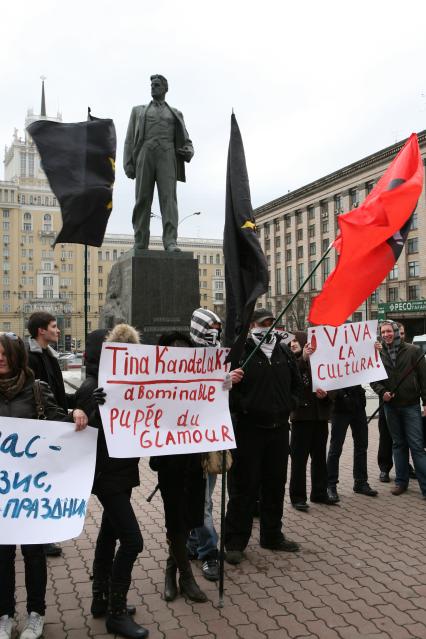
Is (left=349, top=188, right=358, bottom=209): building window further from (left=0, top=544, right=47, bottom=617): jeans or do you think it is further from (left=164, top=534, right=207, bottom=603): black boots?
(left=0, top=544, right=47, bottom=617): jeans

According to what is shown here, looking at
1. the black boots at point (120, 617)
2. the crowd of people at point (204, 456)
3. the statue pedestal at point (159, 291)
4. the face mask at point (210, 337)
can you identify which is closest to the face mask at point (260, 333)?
the crowd of people at point (204, 456)

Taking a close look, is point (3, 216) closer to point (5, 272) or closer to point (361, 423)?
point (5, 272)

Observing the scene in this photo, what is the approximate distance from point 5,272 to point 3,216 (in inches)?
413

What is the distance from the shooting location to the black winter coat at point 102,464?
3660 millimetres

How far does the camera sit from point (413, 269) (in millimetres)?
62125

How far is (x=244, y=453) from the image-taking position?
4.97m

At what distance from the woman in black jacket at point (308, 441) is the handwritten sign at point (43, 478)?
326cm

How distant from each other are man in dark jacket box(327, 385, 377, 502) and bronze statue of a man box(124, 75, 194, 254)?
16.3 ft

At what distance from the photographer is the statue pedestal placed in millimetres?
10438

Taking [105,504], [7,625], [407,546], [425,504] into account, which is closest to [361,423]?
[425,504]

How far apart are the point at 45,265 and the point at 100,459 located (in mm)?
114554

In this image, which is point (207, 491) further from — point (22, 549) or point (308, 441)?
point (308, 441)

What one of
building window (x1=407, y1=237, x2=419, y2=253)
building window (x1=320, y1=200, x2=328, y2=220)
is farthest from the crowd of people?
building window (x1=320, y1=200, x2=328, y2=220)

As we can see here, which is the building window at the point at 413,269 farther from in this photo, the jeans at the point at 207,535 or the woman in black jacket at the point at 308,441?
the jeans at the point at 207,535
